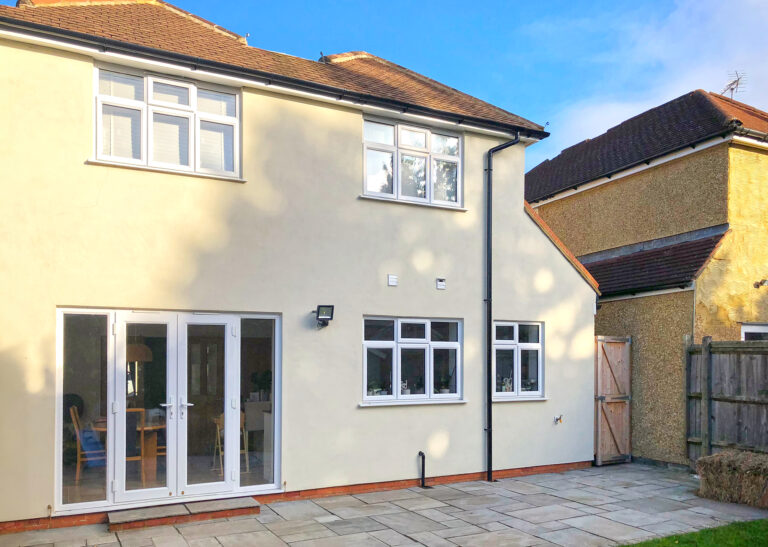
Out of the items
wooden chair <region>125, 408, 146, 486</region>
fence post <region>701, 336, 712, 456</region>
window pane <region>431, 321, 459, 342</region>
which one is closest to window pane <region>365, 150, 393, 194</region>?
window pane <region>431, 321, 459, 342</region>

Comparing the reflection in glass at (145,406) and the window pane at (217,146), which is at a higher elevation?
the window pane at (217,146)

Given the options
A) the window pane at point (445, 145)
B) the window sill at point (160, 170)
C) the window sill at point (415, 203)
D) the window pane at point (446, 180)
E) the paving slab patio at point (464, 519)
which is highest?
the window pane at point (445, 145)

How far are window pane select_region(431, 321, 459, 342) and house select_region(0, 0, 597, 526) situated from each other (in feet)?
0.32

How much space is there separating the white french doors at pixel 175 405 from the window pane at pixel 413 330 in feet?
8.40

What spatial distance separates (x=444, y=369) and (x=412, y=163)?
321 cm

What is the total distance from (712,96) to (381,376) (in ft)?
32.7

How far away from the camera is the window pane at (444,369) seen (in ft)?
32.7

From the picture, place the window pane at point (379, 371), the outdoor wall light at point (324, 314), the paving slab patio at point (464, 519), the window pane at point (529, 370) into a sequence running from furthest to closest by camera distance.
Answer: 1. the window pane at point (529, 370)
2. the window pane at point (379, 371)
3. the outdoor wall light at point (324, 314)
4. the paving slab patio at point (464, 519)

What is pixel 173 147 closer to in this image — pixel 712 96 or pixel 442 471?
pixel 442 471

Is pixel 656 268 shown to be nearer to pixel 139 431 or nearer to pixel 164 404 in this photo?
pixel 164 404

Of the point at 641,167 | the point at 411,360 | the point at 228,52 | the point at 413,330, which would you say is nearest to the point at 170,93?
the point at 228,52

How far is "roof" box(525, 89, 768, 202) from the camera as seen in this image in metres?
12.2

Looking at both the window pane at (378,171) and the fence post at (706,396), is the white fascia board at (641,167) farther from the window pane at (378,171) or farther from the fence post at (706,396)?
the window pane at (378,171)

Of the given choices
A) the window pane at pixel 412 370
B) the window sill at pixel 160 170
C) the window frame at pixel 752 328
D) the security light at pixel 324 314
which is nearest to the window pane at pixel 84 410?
the window sill at pixel 160 170
